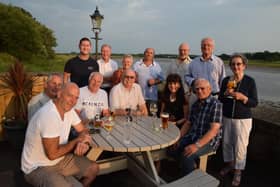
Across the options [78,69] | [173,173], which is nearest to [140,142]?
[173,173]

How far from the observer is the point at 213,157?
3.66 meters

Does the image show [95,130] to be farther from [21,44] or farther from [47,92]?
[21,44]

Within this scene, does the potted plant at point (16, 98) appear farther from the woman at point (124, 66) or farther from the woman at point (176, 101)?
the woman at point (176, 101)

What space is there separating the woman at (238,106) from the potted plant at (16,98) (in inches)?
127

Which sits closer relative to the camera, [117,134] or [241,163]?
[117,134]

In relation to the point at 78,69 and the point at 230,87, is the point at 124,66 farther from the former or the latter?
the point at 230,87

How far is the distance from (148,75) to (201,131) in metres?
1.65

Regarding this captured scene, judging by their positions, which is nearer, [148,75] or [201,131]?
[201,131]

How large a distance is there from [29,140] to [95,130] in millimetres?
689

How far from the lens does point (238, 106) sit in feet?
Result: 9.03

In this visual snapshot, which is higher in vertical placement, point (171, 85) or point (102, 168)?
point (171, 85)

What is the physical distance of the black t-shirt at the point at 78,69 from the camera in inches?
144

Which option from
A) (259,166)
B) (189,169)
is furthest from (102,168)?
(259,166)

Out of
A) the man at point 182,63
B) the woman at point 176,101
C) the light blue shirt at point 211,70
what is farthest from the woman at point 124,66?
the light blue shirt at point 211,70
